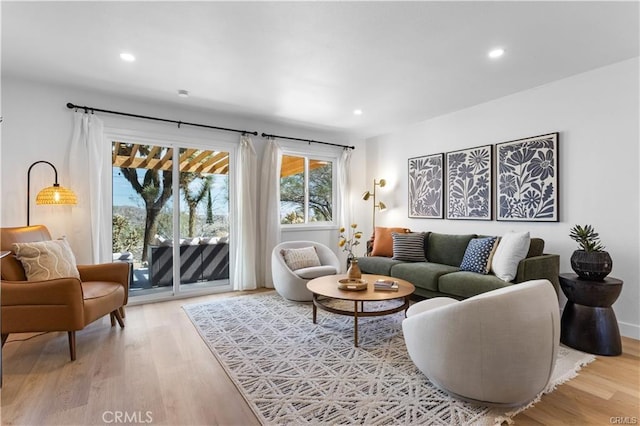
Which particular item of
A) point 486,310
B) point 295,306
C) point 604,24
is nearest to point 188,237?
point 295,306

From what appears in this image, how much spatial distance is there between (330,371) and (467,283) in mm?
1742

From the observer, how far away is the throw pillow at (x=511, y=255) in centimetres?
303

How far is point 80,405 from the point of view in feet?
6.09

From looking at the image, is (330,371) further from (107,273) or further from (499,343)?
(107,273)

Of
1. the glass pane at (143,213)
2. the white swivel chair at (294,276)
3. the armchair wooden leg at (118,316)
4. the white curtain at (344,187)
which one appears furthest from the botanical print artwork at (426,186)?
the armchair wooden leg at (118,316)

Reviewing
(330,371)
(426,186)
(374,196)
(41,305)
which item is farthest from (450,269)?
(41,305)

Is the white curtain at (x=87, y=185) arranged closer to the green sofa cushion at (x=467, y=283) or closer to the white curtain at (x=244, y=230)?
the white curtain at (x=244, y=230)

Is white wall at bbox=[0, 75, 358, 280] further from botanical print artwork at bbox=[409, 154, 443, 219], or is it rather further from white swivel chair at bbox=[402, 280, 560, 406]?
white swivel chair at bbox=[402, 280, 560, 406]

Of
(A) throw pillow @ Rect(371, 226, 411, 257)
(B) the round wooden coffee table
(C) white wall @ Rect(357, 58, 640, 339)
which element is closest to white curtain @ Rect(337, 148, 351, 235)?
(A) throw pillow @ Rect(371, 226, 411, 257)

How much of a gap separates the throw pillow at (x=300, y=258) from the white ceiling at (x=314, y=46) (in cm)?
195

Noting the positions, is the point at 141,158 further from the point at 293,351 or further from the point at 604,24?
the point at 604,24

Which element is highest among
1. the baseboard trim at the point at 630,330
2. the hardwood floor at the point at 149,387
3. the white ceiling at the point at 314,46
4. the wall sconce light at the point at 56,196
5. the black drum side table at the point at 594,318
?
the white ceiling at the point at 314,46

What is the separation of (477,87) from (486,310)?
2820mm

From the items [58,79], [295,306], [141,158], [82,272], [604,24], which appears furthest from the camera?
[141,158]
